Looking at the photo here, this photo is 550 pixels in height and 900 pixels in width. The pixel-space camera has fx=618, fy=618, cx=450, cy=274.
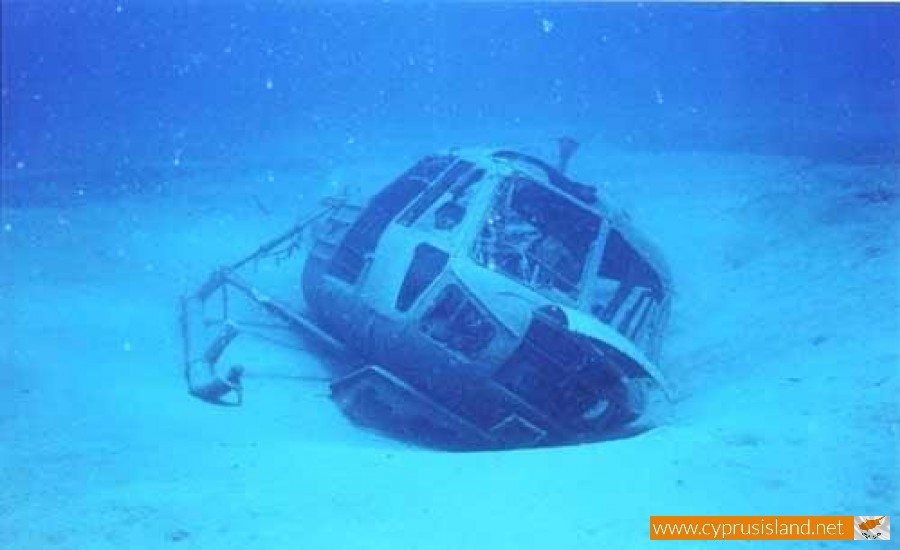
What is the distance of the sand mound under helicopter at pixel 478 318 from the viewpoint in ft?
16.1

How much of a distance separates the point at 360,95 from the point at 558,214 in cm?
3916

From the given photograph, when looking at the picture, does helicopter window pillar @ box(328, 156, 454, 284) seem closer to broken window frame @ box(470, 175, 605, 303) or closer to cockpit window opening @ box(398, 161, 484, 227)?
cockpit window opening @ box(398, 161, 484, 227)

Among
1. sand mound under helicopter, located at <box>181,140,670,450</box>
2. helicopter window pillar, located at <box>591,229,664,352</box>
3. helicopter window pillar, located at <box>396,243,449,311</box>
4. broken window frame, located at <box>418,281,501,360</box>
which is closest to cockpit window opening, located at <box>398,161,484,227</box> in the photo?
sand mound under helicopter, located at <box>181,140,670,450</box>

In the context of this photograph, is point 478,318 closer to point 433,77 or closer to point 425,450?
point 425,450

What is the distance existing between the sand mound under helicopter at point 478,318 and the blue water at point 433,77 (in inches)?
460

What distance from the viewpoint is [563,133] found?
81.7 feet

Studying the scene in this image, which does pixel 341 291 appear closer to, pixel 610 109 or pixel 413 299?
pixel 413 299

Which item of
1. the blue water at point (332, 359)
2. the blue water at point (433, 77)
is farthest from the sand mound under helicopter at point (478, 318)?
the blue water at point (433, 77)

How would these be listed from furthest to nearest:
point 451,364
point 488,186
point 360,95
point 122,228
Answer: point 360,95 → point 122,228 → point 488,186 → point 451,364

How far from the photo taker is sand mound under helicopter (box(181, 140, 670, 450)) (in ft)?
16.1

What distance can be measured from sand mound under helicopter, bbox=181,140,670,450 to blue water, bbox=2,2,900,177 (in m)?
11.7

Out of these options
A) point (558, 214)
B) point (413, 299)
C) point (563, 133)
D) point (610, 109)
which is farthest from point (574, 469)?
point (610, 109)

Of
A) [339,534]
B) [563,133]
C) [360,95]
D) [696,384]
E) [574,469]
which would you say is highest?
[360,95]

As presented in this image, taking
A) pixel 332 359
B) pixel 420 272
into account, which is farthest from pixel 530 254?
pixel 332 359
